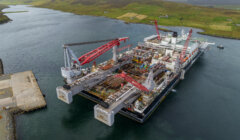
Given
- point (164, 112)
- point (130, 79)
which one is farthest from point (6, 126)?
point (164, 112)

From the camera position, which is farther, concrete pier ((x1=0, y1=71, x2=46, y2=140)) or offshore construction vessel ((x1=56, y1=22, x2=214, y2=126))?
offshore construction vessel ((x1=56, y1=22, x2=214, y2=126))

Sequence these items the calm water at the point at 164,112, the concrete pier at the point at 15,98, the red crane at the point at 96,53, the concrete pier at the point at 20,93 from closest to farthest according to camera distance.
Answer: the concrete pier at the point at 15,98 → the calm water at the point at 164,112 → the concrete pier at the point at 20,93 → the red crane at the point at 96,53

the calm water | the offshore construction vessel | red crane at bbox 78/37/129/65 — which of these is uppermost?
red crane at bbox 78/37/129/65

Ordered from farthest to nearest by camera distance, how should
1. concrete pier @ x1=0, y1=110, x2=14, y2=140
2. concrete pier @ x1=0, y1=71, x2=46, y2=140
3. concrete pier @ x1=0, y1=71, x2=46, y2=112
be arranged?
concrete pier @ x1=0, y1=71, x2=46, y2=112, concrete pier @ x1=0, y1=71, x2=46, y2=140, concrete pier @ x1=0, y1=110, x2=14, y2=140

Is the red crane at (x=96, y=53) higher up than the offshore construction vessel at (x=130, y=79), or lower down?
higher up

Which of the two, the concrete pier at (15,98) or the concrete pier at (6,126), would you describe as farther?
the concrete pier at (15,98)

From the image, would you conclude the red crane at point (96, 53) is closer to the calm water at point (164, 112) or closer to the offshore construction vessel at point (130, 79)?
the offshore construction vessel at point (130, 79)

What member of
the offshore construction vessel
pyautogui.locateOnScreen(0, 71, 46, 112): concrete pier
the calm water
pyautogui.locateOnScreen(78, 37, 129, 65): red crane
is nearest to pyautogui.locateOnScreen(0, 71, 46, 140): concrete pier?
pyautogui.locateOnScreen(0, 71, 46, 112): concrete pier

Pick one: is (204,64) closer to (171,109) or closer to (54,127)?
(171,109)

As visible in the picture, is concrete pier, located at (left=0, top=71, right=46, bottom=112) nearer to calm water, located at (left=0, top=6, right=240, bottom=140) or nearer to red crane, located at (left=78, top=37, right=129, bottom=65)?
calm water, located at (left=0, top=6, right=240, bottom=140)

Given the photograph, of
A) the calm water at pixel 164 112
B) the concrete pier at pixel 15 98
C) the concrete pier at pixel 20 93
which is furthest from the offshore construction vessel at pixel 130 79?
the concrete pier at pixel 15 98

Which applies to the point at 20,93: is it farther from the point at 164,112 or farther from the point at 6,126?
the point at 164,112
